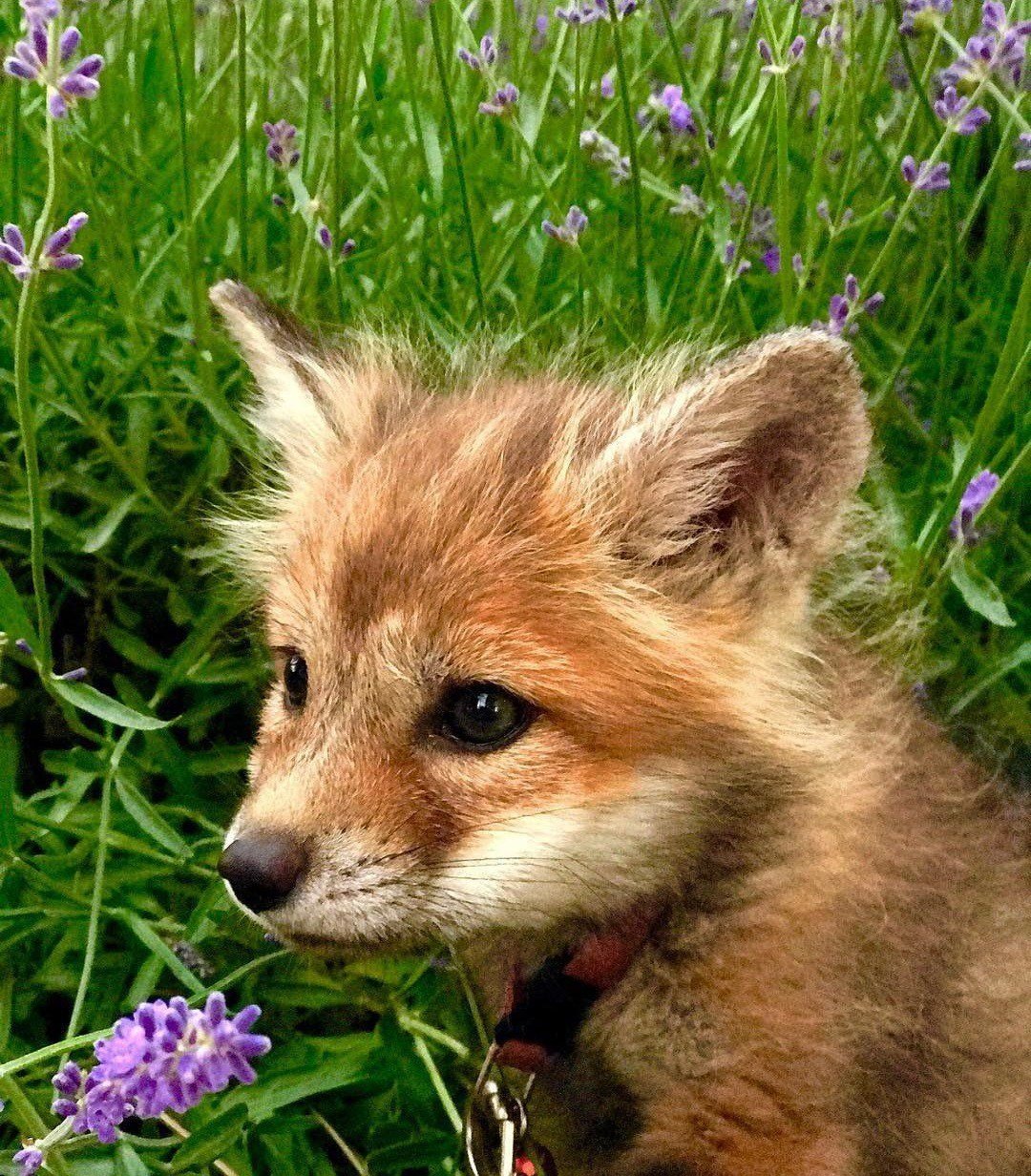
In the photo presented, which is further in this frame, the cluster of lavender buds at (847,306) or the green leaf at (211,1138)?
the cluster of lavender buds at (847,306)

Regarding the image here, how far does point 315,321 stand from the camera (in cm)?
302

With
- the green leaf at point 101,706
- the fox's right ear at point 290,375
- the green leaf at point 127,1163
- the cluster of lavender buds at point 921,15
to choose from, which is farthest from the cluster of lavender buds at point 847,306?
the green leaf at point 127,1163

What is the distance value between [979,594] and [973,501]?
0.18 metres

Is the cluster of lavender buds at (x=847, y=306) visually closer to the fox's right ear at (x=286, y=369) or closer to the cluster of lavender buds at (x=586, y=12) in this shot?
the cluster of lavender buds at (x=586, y=12)

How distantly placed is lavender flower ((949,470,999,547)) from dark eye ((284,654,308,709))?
129cm

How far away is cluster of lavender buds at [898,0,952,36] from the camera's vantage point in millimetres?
2535

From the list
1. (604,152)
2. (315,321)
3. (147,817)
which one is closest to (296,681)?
(147,817)

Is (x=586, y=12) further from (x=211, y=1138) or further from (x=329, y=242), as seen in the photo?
(x=211, y=1138)

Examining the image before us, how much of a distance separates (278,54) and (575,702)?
241 cm

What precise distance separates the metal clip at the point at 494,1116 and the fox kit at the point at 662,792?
100 millimetres

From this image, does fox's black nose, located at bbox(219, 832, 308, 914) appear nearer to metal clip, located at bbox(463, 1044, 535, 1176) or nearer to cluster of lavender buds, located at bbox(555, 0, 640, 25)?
metal clip, located at bbox(463, 1044, 535, 1176)

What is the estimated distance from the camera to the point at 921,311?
3008 mm

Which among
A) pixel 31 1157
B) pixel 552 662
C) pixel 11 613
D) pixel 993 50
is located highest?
pixel 993 50

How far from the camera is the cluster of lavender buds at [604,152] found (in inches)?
114
